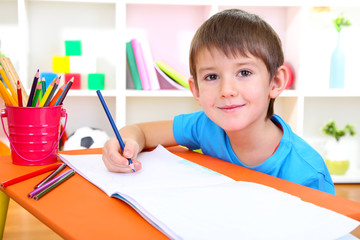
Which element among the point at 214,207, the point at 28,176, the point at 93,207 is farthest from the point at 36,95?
the point at 214,207

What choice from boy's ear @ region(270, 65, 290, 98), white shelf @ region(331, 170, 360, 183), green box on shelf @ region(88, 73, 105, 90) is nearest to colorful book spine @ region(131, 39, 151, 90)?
green box on shelf @ region(88, 73, 105, 90)

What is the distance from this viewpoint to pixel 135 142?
79 centimetres

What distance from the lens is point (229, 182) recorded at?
0.63 meters

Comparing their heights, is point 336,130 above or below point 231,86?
below

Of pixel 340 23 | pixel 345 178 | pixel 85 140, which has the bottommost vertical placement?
pixel 345 178

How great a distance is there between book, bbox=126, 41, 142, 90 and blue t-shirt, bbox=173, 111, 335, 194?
111 centimetres

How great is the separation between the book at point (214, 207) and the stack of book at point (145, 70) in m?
1.45

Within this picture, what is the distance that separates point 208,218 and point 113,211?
0.41ft

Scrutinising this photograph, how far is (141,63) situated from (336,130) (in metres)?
1.21

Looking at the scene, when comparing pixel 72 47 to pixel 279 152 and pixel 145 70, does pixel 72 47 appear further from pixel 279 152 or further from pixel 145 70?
pixel 279 152

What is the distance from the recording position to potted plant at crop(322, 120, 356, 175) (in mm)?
2291

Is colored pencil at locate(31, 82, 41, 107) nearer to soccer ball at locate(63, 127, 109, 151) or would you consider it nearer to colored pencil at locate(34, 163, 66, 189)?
colored pencil at locate(34, 163, 66, 189)

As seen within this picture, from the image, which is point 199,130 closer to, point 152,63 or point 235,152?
point 235,152

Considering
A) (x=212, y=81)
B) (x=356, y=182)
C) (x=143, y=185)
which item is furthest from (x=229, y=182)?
(x=356, y=182)
